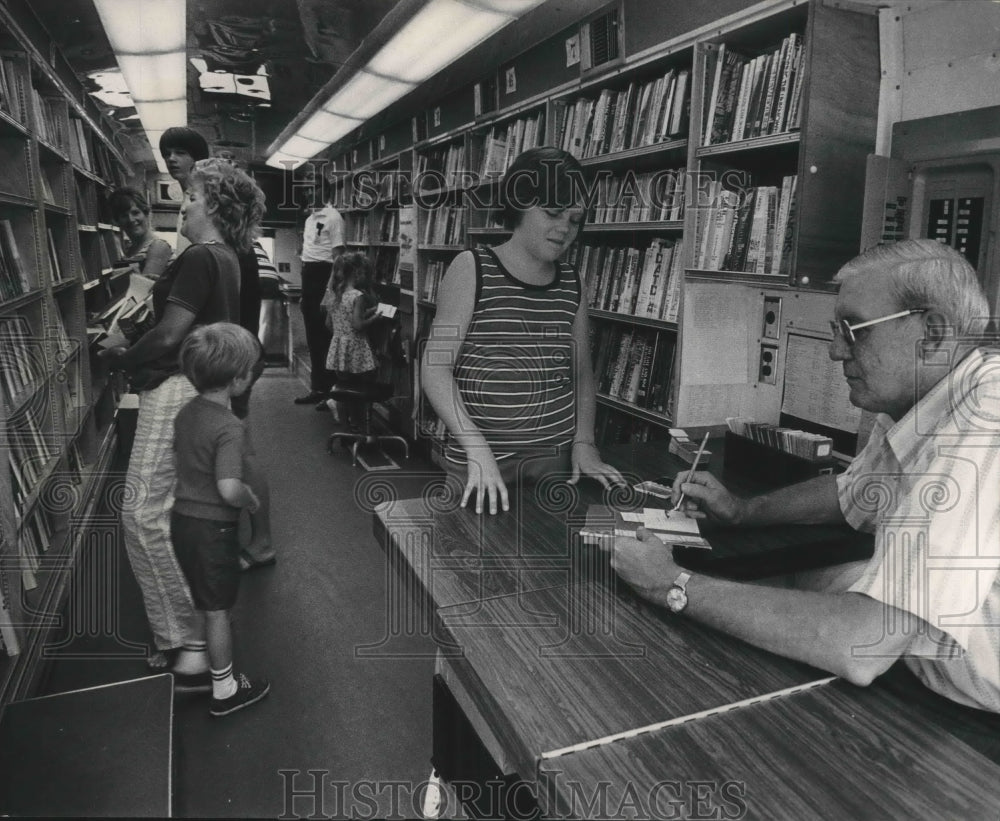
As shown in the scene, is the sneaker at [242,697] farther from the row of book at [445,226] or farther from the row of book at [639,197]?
the row of book at [445,226]

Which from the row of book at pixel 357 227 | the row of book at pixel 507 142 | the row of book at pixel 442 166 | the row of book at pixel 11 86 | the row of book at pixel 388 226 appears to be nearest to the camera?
the row of book at pixel 11 86

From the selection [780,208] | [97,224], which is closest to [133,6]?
[97,224]

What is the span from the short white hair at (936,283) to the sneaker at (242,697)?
6.95ft

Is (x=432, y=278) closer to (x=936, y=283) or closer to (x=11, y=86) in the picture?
(x=11, y=86)

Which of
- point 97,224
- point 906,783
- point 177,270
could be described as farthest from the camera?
point 97,224

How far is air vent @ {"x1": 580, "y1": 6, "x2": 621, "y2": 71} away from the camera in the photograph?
2.81 metres

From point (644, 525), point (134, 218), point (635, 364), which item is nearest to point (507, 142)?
Answer: point (635, 364)

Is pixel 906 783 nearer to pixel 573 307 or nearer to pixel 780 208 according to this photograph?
pixel 573 307

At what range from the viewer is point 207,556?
2.14 metres

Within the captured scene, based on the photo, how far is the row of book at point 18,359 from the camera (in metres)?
2.54

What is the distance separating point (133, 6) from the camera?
320 centimetres

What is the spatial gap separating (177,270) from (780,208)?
188 centimetres

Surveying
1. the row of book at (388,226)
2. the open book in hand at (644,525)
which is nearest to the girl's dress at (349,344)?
the row of book at (388,226)

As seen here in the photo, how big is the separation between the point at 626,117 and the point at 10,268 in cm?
245
